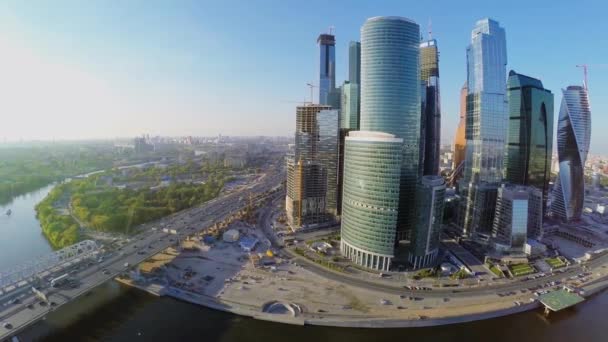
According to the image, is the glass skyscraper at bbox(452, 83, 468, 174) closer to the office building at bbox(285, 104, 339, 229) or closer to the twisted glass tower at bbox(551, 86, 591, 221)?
the twisted glass tower at bbox(551, 86, 591, 221)

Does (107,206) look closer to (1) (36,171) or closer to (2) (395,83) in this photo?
(2) (395,83)

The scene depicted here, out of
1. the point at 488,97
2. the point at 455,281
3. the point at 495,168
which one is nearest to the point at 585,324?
the point at 455,281

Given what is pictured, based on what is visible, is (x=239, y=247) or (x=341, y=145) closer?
(x=239, y=247)

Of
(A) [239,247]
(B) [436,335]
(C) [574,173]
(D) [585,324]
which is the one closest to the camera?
(B) [436,335]

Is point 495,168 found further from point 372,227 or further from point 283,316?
point 283,316

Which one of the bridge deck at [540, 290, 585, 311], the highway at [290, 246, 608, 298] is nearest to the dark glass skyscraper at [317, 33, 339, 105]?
the highway at [290, 246, 608, 298]

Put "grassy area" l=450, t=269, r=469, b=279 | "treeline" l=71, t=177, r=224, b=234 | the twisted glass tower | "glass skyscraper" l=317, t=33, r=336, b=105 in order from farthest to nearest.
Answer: "glass skyscraper" l=317, t=33, r=336, b=105 → the twisted glass tower → "treeline" l=71, t=177, r=224, b=234 → "grassy area" l=450, t=269, r=469, b=279

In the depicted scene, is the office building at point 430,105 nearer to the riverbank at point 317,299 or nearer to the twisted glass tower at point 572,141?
the twisted glass tower at point 572,141
